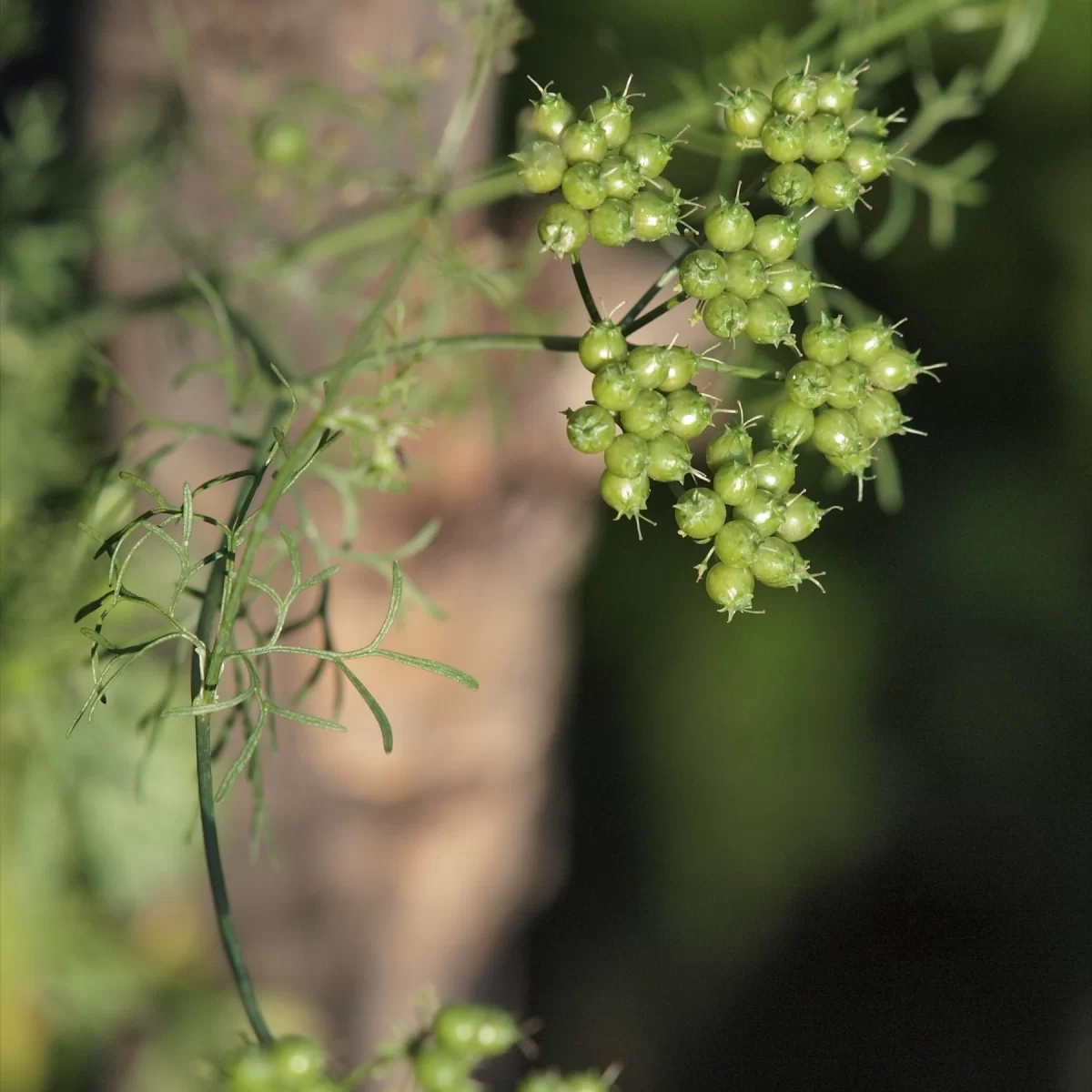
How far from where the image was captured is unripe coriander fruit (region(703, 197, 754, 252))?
0.83m

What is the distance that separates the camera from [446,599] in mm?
2617

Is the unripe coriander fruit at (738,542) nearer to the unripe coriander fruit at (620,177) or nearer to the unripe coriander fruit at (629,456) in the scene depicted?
the unripe coriander fruit at (629,456)

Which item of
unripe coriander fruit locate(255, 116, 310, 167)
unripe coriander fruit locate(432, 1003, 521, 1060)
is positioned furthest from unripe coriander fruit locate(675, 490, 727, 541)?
unripe coriander fruit locate(255, 116, 310, 167)

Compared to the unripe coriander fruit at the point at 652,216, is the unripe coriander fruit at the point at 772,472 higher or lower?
lower

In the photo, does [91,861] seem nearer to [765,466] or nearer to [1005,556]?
[765,466]

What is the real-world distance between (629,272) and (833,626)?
3.51 ft

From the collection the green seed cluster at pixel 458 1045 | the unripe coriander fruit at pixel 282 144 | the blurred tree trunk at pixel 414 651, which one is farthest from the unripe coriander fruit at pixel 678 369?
the blurred tree trunk at pixel 414 651

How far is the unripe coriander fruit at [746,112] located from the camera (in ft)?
2.94

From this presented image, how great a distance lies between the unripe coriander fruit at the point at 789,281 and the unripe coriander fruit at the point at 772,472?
12 centimetres

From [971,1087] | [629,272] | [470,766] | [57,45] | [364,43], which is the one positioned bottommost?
[971,1087]

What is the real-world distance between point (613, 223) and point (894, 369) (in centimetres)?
25

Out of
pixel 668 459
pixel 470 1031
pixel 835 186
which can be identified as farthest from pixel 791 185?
pixel 470 1031

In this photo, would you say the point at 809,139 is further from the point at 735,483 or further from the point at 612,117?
the point at 735,483

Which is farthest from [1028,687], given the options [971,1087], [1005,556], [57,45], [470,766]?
[57,45]
